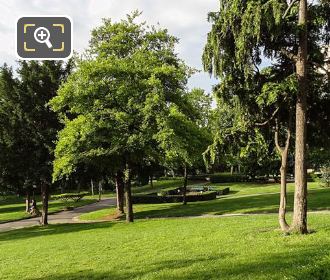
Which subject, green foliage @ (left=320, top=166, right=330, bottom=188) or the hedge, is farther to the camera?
green foliage @ (left=320, top=166, right=330, bottom=188)

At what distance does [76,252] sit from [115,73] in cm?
1309

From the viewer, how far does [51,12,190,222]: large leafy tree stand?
25.4 m

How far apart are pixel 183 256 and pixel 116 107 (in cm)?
1552

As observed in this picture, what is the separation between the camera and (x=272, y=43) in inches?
579

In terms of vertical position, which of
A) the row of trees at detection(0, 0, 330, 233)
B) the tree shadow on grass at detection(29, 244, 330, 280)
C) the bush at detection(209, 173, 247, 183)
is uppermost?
the row of trees at detection(0, 0, 330, 233)

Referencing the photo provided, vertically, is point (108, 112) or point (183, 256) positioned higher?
point (108, 112)

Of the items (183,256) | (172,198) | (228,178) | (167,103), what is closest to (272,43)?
(183,256)

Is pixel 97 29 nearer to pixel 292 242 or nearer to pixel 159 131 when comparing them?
pixel 159 131

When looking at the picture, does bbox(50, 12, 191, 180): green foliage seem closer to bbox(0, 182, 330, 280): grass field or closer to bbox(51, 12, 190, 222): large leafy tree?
bbox(51, 12, 190, 222): large leafy tree

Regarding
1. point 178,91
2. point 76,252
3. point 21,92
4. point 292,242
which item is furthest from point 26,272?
point 21,92

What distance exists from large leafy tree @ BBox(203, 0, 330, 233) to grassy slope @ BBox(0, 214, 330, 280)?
2238 mm

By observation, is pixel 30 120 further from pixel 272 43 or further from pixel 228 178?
pixel 228 178

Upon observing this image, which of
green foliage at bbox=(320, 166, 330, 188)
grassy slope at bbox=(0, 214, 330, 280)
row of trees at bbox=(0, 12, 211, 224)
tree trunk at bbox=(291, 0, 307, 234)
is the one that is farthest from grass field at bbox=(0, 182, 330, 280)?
green foliage at bbox=(320, 166, 330, 188)

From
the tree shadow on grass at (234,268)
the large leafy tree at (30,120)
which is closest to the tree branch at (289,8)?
the tree shadow on grass at (234,268)
